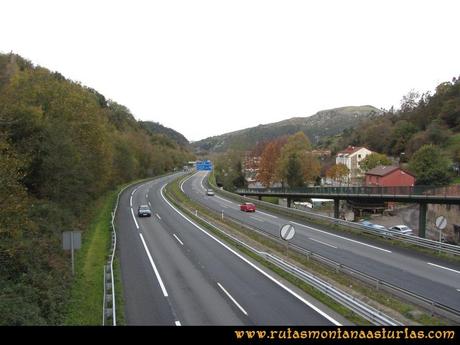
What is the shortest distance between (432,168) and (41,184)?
62.3m

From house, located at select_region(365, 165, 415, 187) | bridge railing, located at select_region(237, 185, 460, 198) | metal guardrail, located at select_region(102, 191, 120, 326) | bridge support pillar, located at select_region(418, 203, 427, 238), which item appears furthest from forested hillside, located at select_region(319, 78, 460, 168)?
metal guardrail, located at select_region(102, 191, 120, 326)

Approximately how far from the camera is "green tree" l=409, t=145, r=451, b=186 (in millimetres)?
69125

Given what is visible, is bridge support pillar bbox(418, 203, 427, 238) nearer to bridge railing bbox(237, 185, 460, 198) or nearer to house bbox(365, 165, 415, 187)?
bridge railing bbox(237, 185, 460, 198)

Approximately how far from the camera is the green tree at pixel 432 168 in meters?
69.1

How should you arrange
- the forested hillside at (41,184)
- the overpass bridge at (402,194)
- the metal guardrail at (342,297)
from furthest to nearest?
the overpass bridge at (402,194), the forested hillside at (41,184), the metal guardrail at (342,297)

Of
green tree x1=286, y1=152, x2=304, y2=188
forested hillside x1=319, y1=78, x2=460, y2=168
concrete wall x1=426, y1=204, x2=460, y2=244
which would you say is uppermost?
forested hillside x1=319, y1=78, x2=460, y2=168

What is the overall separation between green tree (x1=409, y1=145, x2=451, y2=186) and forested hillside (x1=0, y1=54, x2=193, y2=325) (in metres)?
53.0

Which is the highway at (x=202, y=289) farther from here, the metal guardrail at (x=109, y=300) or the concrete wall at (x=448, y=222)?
the concrete wall at (x=448, y=222)

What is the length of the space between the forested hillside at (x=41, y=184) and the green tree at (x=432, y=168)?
5297 centimetres

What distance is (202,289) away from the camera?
54.7ft

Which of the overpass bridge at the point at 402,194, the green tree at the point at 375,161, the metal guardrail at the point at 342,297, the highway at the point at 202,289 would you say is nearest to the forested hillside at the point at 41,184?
the highway at the point at 202,289
